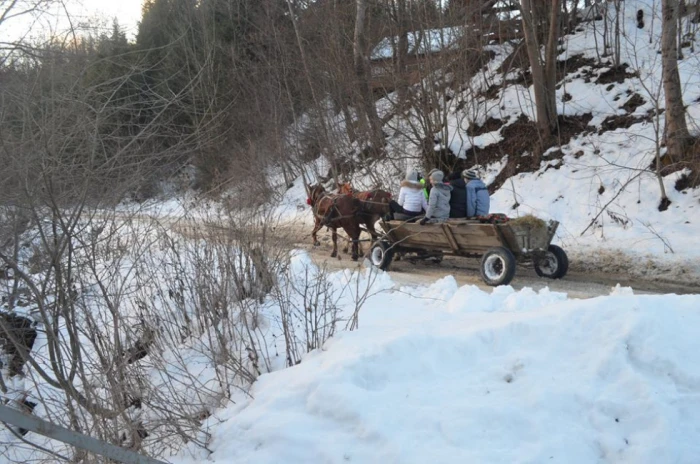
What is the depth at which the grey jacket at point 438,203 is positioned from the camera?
9336mm

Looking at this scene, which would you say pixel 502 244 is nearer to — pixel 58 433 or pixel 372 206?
Answer: pixel 372 206

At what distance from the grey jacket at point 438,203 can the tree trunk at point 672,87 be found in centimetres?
538

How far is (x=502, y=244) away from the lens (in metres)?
8.34

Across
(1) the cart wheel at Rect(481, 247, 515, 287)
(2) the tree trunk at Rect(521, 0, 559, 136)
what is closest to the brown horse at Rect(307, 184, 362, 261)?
(1) the cart wheel at Rect(481, 247, 515, 287)

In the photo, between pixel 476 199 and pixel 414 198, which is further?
pixel 414 198

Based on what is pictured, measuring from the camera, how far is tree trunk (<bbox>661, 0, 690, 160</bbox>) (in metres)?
11.0

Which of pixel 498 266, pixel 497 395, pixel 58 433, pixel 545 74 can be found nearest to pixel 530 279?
pixel 498 266

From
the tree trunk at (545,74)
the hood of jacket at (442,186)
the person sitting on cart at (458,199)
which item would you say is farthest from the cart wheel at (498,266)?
the tree trunk at (545,74)

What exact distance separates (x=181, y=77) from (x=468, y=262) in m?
5.83

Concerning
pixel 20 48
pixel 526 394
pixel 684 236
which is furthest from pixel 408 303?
pixel 684 236

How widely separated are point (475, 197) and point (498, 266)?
5.52 feet

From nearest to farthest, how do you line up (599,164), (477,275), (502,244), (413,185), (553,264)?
(502,244) < (553,264) < (477,275) < (413,185) < (599,164)

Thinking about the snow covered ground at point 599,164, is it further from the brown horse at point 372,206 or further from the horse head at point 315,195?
the brown horse at point 372,206

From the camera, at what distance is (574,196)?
42.1ft
